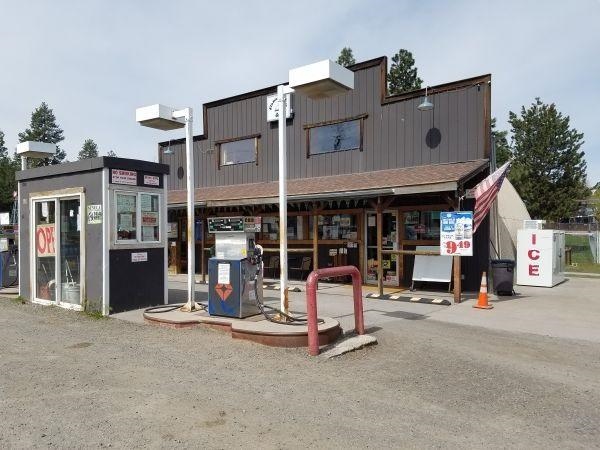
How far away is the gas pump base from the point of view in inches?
251

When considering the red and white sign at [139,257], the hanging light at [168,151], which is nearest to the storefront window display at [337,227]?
the red and white sign at [139,257]

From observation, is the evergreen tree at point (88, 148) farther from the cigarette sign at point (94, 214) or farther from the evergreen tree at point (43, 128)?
the cigarette sign at point (94, 214)

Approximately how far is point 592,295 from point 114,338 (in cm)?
1091

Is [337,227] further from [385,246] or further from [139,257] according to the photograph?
[139,257]

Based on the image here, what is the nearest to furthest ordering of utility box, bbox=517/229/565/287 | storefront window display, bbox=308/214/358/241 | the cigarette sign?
1. the cigarette sign
2. utility box, bbox=517/229/565/287
3. storefront window display, bbox=308/214/358/241

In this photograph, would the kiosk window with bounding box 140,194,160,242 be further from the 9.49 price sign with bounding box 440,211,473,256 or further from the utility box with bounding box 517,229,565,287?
the utility box with bounding box 517,229,565,287

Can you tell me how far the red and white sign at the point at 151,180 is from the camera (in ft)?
30.5

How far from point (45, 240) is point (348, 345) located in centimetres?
701

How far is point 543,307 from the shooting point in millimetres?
10070

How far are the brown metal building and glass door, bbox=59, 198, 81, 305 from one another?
4.77m

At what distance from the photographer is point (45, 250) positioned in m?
10.0

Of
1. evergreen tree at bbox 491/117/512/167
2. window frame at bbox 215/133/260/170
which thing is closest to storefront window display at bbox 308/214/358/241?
window frame at bbox 215/133/260/170

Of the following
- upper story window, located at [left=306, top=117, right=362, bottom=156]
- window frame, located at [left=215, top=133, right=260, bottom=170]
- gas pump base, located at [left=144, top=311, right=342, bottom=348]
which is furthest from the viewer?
window frame, located at [left=215, top=133, right=260, bottom=170]

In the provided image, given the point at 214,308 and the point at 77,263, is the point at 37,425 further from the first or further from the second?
the point at 77,263
